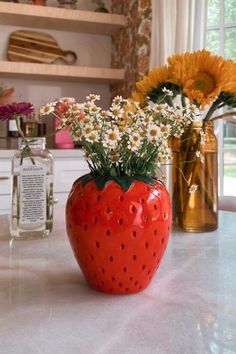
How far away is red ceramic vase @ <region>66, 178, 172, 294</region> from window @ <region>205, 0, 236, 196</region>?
221 centimetres

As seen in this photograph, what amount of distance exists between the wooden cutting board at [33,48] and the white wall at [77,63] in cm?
7

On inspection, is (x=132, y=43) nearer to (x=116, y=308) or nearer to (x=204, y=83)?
(x=204, y=83)

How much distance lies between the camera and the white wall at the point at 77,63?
10.1 ft

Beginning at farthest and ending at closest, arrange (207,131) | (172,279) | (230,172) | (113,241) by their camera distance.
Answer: (230,172), (207,131), (172,279), (113,241)

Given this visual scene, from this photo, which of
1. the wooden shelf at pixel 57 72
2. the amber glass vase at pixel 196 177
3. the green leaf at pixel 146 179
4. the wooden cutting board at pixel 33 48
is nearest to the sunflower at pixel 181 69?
the amber glass vase at pixel 196 177

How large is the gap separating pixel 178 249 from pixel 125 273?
12.0 inches

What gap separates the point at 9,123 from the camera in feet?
9.11

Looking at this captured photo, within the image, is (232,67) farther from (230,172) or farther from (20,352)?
(230,172)

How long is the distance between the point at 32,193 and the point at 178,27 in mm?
1952

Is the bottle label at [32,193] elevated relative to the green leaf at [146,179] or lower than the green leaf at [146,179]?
lower

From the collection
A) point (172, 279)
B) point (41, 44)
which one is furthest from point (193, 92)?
point (41, 44)

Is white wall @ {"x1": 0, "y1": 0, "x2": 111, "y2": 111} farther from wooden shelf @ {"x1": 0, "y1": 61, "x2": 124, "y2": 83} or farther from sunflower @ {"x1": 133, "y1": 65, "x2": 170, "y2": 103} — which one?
sunflower @ {"x1": 133, "y1": 65, "x2": 170, "y2": 103}

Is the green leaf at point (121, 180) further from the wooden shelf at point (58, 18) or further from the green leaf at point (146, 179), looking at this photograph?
the wooden shelf at point (58, 18)

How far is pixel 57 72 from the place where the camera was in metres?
2.89
